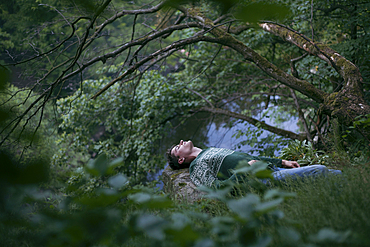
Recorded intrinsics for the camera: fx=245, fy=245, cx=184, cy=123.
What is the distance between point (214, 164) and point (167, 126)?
124 inches

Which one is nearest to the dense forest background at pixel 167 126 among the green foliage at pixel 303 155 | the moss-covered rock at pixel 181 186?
the green foliage at pixel 303 155

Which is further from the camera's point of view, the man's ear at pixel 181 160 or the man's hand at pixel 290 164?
the man's ear at pixel 181 160

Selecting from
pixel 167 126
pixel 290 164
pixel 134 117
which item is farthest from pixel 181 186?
pixel 134 117

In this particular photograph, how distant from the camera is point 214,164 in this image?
9.56 ft

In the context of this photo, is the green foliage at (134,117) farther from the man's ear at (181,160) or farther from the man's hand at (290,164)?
the man's hand at (290,164)

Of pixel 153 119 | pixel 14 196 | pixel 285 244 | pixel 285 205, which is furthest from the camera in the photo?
pixel 153 119

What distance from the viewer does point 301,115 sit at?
5.24 metres

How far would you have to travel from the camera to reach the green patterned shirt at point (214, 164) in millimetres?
2824

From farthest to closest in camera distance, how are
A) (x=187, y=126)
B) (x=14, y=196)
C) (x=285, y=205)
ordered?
(x=187, y=126) → (x=285, y=205) → (x=14, y=196)

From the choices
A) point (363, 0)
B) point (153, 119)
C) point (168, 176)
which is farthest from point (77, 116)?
point (363, 0)

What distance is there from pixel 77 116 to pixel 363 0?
20.6ft

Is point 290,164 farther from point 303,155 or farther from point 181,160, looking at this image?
point 181,160

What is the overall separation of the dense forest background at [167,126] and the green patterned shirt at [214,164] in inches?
21.9

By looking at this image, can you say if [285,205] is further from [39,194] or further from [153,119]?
[153,119]
